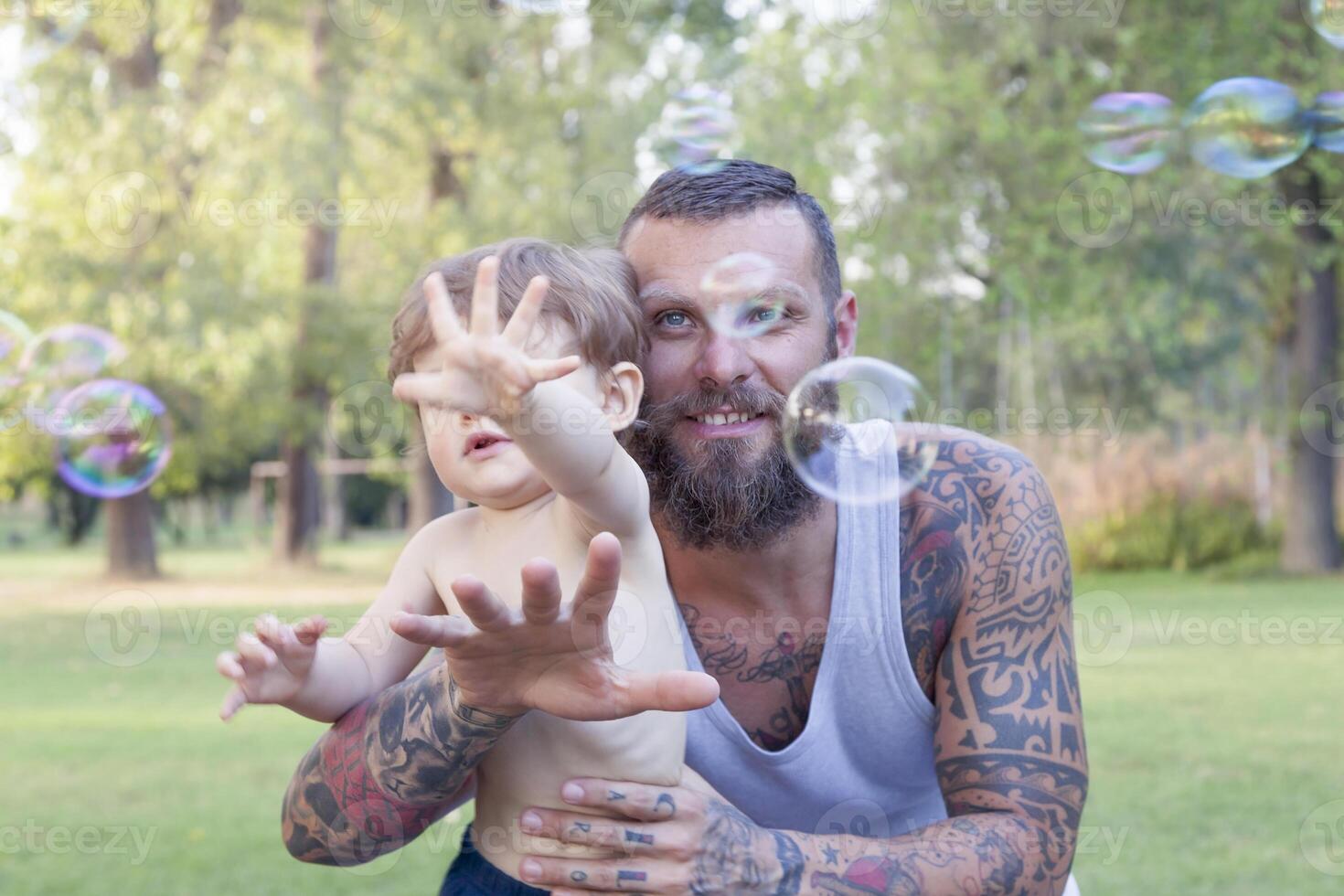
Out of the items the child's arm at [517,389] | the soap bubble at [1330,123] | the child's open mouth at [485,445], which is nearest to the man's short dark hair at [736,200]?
the child's open mouth at [485,445]

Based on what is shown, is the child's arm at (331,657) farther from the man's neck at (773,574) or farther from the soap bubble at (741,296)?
the soap bubble at (741,296)

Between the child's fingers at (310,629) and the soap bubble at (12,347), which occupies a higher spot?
the soap bubble at (12,347)

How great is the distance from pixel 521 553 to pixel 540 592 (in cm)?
49

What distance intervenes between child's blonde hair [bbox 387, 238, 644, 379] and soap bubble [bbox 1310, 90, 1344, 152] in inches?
151

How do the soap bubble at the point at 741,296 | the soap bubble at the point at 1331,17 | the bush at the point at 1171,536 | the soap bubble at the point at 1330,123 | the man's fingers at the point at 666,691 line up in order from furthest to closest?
the bush at the point at 1171,536 < the soap bubble at the point at 1331,17 < the soap bubble at the point at 1330,123 < the soap bubble at the point at 741,296 < the man's fingers at the point at 666,691

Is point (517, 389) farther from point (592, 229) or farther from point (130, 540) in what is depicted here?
point (130, 540)

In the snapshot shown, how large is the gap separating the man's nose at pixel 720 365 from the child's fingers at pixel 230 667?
1.08 meters

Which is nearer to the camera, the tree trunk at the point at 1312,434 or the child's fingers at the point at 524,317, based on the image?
the child's fingers at the point at 524,317

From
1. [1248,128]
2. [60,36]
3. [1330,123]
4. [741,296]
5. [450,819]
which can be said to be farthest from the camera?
[60,36]

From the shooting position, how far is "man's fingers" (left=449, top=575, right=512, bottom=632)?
5.76 feet

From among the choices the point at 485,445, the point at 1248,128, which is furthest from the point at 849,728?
the point at 1248,128

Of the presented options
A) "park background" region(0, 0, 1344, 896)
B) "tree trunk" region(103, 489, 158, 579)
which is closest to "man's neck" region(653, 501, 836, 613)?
"park background" region(0, 0, 1344, 896)

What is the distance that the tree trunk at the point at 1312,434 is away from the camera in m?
16.9

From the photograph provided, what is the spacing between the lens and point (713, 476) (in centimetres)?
275
